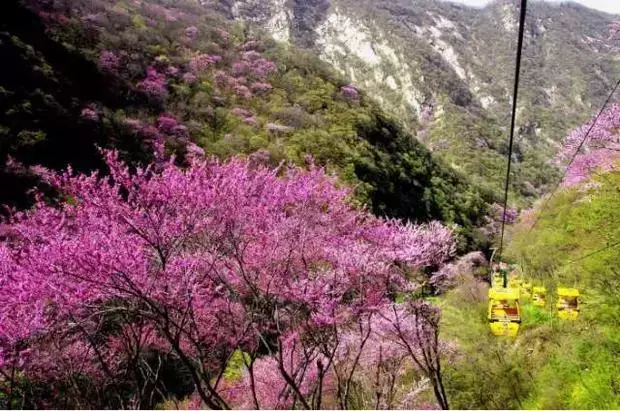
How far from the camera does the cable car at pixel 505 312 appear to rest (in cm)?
1208

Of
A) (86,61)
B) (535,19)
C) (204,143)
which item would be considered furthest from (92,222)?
(535,19)

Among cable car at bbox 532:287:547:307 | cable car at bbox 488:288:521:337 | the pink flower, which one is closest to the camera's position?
cable car at bbox 488:288:521:337

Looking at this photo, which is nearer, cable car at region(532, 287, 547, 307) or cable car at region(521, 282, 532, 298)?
cable car at region(532, 287, 547, 307)

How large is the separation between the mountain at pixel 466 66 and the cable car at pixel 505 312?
6182 centimetres

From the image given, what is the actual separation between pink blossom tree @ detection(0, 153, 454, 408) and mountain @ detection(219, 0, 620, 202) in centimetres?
6360

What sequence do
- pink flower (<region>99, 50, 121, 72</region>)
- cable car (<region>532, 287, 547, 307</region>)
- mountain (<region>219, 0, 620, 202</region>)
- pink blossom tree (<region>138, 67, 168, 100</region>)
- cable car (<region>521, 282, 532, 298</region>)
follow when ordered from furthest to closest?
mountain (<region>219, 0, 620, 202</region>), pink blossom tree (<region>138, 67, 168, 100</region>), pink flower (<region>99, 50, 121, 72</region>), cable car (<region>521, 282, 532, 298</region>), cable car (<region>532, 287, 547, 307</region>)

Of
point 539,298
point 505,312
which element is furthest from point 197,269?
point 539,298

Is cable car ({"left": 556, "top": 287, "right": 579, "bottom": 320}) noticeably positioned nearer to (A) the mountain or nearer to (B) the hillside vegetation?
(B) the hillside vegetation

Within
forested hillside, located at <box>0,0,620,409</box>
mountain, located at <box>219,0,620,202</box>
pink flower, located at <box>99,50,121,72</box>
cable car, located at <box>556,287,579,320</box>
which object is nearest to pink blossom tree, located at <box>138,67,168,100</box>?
forested hillside, located at <box>0,0,620,409</box>

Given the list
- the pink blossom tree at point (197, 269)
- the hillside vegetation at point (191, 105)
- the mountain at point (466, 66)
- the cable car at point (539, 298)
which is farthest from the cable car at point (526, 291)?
the mountain at point (466, 66)

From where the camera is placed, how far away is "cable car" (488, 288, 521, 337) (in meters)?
12.1

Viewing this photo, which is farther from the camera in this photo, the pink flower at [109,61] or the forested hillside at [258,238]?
the pink flower at [109,61]

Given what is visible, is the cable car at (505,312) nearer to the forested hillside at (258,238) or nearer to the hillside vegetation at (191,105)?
the forested hillside at (258,238)

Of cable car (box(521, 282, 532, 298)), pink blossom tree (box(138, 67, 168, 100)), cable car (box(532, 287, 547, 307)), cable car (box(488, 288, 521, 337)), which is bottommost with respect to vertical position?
cable car (box(521, 282, 532, 298))
